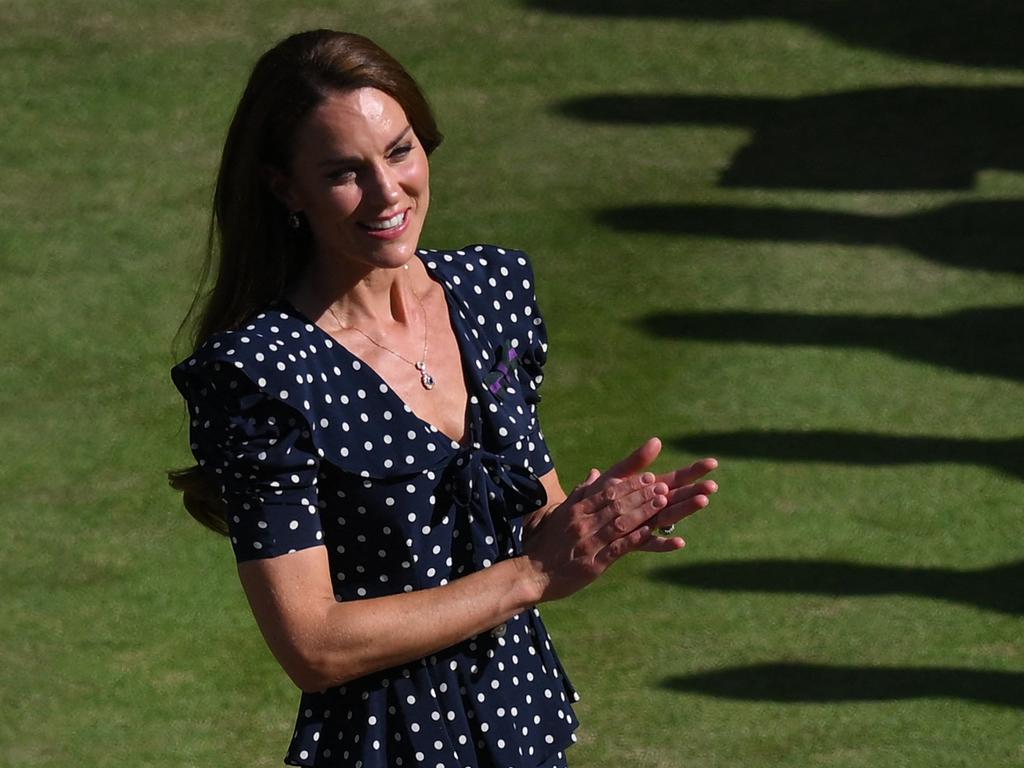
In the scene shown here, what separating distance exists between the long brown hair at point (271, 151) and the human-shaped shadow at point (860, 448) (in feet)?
11.7

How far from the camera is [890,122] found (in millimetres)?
7582

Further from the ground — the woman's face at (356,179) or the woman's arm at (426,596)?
the woman's face at (356,179)

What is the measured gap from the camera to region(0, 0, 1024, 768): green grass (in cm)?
532

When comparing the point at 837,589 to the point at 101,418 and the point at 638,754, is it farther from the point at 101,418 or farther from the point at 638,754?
the point at 101,418

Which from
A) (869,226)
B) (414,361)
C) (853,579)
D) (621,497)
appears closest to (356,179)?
(414,361)

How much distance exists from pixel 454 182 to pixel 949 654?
2.87m

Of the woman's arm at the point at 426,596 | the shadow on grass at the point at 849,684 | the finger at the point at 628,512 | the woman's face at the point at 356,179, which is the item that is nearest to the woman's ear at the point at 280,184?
the woman's face at the point at 356,179

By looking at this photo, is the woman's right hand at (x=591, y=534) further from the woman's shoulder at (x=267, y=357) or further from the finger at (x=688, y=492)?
the woman's shoulder at (x=267, y=357)

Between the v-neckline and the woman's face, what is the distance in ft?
0.40

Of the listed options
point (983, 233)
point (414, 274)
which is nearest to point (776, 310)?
point (983, 233)

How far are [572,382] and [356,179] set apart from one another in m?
3.91

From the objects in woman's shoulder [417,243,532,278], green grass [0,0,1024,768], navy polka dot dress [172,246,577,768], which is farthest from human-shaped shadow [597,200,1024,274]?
navy polka dot dress [172,246,577,768]

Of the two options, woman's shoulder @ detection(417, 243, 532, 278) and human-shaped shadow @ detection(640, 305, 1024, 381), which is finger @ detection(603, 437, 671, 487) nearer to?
woman's shoulder @ detection(417, 243, 532, 278)

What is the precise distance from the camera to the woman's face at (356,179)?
8.50 ft
